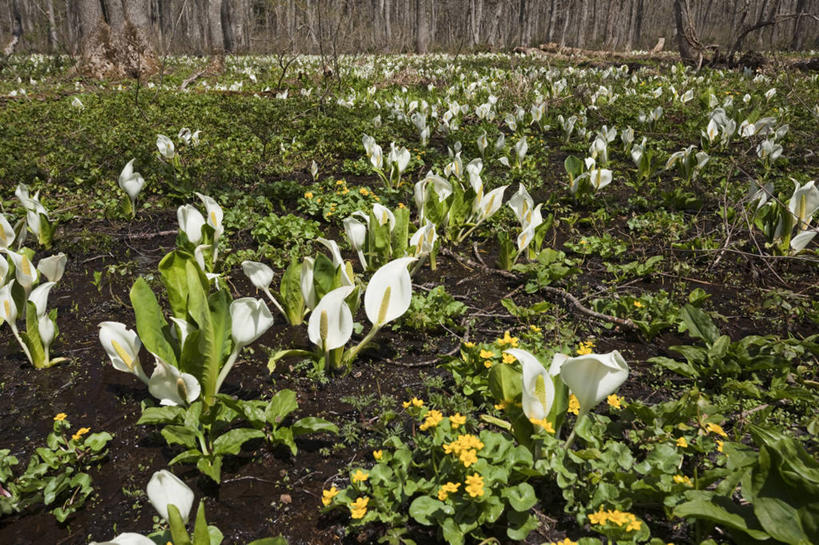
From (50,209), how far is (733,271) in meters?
4.99

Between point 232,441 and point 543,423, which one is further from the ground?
point 543,423

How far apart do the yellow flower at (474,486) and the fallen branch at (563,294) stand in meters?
1.46

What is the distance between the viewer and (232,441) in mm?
1647

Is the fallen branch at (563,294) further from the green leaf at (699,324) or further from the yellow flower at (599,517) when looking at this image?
the yellow flower at (599,517)

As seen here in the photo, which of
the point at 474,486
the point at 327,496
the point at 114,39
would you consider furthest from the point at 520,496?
the point at 114,39

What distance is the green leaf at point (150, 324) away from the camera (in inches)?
70.6

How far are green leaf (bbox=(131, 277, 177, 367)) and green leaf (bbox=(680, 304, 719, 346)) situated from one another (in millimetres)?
2130

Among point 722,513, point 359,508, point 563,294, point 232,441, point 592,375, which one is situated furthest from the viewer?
point 563,294

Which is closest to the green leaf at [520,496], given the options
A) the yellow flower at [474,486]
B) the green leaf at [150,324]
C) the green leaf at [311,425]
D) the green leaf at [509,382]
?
the yellow flower at [474,486]

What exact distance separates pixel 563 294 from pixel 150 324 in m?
2.03

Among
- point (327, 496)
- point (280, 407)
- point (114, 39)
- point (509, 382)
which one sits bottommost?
point (327, 496)

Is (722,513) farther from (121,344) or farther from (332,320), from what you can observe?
(121,344)

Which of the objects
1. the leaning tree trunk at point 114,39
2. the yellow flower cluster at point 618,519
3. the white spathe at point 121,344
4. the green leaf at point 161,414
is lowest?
the yellow flower cluster at point 618,519

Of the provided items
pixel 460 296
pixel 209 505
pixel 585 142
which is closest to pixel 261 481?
pixel 209 505
